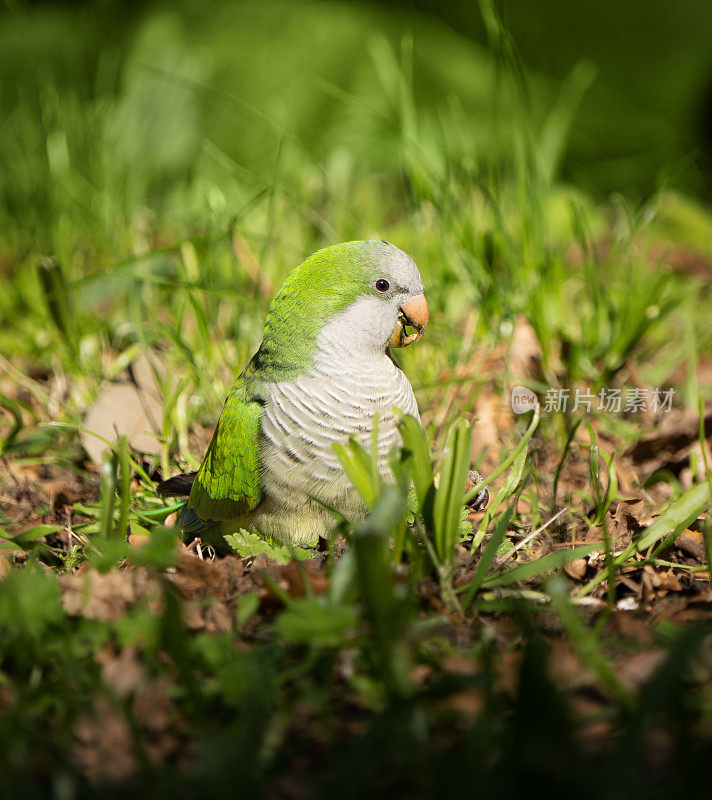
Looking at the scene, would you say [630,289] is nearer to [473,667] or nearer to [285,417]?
[285,417]

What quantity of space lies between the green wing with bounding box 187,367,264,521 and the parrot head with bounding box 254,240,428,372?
17 cm

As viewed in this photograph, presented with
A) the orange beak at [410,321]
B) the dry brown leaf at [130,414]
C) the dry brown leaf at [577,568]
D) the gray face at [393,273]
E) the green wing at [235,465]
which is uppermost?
the gray face at [393,273]

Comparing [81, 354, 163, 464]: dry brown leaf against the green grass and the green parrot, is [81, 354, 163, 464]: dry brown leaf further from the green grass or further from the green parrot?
the green parrot

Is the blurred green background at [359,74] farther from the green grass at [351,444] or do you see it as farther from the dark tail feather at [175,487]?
the dark tail feather at [175,487]

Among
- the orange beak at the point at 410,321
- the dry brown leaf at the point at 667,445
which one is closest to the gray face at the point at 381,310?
the orange beak at the point at 410,321

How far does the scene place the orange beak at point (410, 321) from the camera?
229 centimetres

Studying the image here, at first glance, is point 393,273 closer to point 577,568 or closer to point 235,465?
point 235,465

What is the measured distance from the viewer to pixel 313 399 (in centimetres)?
209

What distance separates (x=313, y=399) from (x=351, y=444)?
358 millimetres

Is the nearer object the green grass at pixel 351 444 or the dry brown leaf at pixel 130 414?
the green grass at pixel 351 444

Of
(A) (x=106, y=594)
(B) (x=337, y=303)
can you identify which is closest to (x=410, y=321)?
(B) (x=337, y=303)

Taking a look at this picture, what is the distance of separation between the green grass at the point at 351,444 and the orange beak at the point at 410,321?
335 mm

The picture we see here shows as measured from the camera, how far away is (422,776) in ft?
4.16

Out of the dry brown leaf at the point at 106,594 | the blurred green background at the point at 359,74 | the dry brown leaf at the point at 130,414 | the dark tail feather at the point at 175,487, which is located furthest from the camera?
the blurred green background at the point at 359,74
